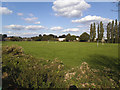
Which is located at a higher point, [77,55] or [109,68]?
[77,55]

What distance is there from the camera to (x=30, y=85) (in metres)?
2.29

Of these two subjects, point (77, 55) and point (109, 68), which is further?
point (77, 55)

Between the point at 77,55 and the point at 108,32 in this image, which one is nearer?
the point at 77,55

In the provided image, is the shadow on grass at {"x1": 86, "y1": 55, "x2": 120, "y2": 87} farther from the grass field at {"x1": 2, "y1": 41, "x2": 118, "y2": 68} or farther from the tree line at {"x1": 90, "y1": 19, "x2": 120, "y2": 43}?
the tree line at {"x1": 90, "y1": 19, "x2": 120, "y2": 43}

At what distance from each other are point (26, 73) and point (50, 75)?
643 mm

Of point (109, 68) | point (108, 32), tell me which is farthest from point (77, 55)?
point (108, 32)

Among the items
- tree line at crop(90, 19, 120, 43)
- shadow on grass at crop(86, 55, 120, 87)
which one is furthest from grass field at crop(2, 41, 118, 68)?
tree line at crop(90, 19, 120, 43)

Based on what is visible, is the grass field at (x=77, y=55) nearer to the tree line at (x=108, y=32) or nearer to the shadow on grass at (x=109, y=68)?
the shadow on grass at (x=109, y=68)

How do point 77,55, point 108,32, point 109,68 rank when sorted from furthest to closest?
point 108,32 < point 77,55 < point 109,68

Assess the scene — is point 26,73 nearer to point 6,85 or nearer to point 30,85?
point 30,85

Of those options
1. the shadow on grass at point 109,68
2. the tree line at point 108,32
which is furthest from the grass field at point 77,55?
the tree line at point 108,32

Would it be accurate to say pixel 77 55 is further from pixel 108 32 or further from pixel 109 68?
pixel 108 32

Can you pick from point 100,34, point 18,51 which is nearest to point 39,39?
point 100,34

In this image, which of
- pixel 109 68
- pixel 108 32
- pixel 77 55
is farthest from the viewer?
pixel 108 32
